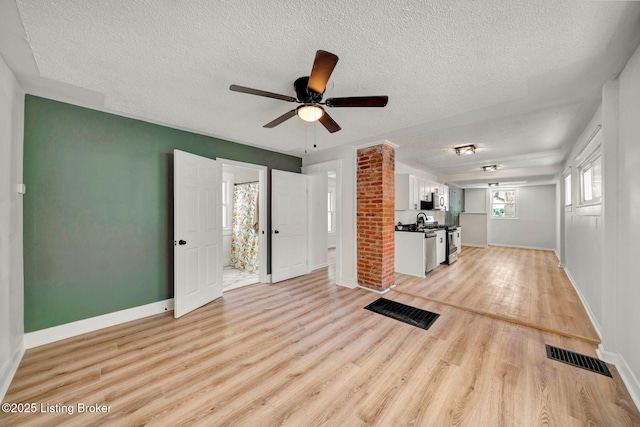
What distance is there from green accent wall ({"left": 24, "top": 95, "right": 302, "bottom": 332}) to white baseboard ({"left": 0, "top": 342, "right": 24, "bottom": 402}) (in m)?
0.29

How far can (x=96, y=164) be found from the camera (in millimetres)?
2627

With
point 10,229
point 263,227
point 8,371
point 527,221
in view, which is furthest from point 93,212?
point 527,221

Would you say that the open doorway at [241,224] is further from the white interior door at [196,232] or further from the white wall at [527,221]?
the white wall at [527,221]

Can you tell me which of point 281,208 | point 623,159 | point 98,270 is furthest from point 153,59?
point 623,159

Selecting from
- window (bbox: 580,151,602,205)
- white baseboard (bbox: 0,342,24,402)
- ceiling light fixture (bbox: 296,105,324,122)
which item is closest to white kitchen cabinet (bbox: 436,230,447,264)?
window (bbox: 580,151,602,205)

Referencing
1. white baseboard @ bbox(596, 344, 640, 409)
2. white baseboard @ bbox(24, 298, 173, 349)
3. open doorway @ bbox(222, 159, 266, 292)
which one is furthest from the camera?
open doorway @ bbox(222, 159, 266, 292)

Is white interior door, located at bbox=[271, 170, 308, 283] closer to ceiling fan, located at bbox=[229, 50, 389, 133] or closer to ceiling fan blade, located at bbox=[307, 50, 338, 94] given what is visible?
ceiling fan, located at bbox=[229, 50, 389, 133]

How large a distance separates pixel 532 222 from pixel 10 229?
446 inches

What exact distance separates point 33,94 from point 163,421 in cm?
315

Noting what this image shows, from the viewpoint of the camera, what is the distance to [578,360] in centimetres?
206

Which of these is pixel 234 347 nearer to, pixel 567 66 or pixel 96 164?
pixel 96 164

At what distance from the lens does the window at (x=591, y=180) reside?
2680 mm

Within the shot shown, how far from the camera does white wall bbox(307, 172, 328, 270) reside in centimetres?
504

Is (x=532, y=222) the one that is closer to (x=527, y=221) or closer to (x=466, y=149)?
(x=527, y=221)
